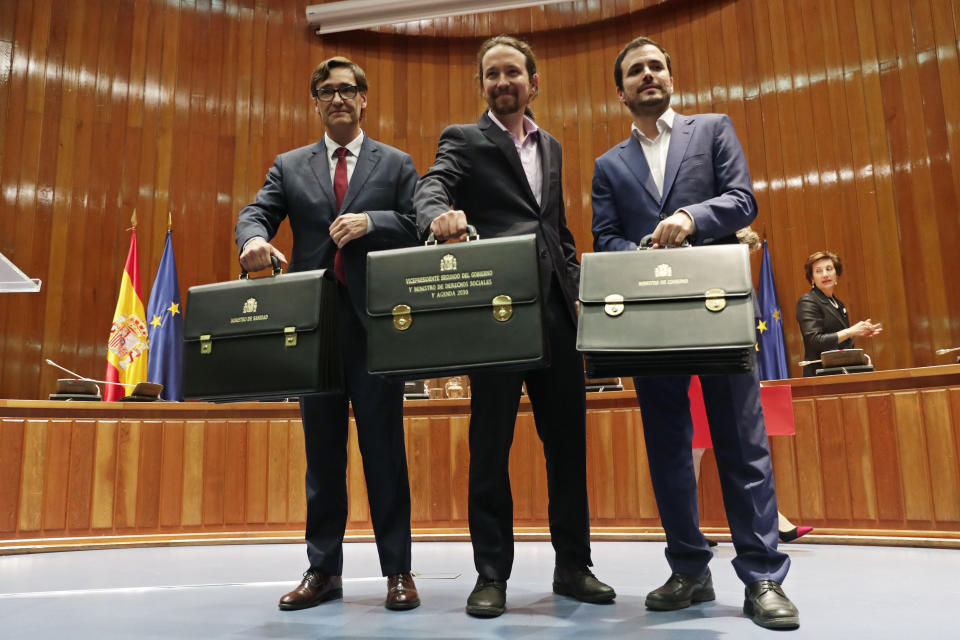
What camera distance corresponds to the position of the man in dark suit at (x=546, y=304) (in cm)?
217

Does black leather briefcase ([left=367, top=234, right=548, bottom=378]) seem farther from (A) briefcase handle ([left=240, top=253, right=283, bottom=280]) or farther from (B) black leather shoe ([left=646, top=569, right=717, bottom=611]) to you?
(B) black leather shoe ([left=646, top=569, right=717, bottom=611])

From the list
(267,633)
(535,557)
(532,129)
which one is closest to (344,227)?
(532,129)

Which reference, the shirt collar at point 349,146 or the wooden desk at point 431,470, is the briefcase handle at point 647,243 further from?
the wooden desk at point 431,470

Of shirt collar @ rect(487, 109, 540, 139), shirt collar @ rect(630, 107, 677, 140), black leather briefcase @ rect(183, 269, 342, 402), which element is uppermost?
shirt collar @ rect(487, 109, 540, 139)

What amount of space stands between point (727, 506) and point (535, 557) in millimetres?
1667

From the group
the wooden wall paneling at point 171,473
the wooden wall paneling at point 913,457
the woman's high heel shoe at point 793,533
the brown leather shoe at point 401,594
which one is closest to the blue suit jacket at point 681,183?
the brown leather shoe at point 401,594

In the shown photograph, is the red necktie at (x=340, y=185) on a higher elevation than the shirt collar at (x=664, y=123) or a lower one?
lower

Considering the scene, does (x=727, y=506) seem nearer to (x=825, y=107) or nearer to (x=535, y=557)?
(x=535, y=557)

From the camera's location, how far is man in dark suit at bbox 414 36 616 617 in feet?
7.13

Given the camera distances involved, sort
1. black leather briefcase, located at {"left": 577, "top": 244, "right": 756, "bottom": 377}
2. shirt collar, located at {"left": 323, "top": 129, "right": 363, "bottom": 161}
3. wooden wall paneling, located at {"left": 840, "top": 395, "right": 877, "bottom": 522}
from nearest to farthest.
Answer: black leather briefcase, located at {"left": 577, "top": 244, "right": 756, "bottom": 377} < shirt collar, located at {"left": 323, "top": 129, "right": 363, "bottom": 161} < wooden wall paneling, located at {"left": 840, "top": 395, "right": 877, "bottom": 522}

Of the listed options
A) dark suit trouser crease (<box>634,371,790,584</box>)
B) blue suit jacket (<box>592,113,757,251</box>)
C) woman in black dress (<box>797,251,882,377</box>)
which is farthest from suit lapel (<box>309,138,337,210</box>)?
woman in black dress (<box>797,251,882,377</box>)

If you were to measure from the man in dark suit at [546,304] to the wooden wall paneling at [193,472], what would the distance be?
2901mm

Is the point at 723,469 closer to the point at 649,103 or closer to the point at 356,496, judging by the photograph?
the point at 649,103

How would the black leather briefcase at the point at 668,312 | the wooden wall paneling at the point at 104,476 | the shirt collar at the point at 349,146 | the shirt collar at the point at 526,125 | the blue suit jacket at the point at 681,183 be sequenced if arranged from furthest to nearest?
the wooden wall paneling at the point at 104,476
the shirt collar at the point at 349,146
the shirt collar at the point at 526,125
the blue suit jacket at the point at 681,183
the black leather briefcase at the point at 668,312
